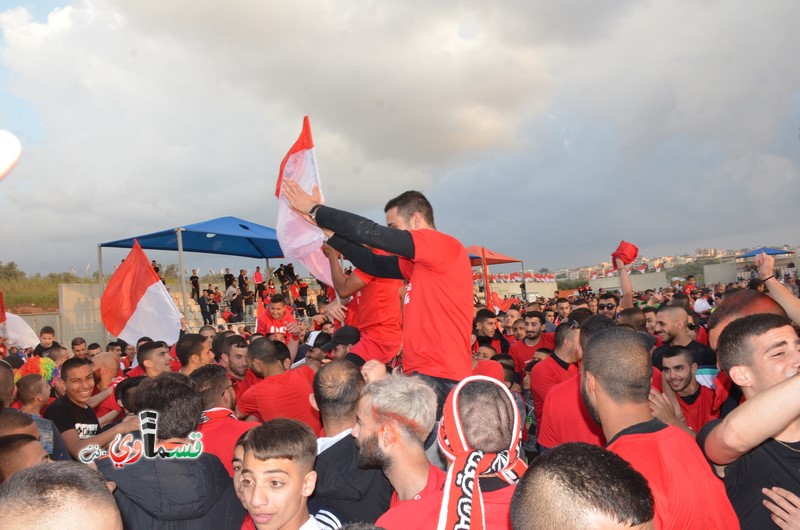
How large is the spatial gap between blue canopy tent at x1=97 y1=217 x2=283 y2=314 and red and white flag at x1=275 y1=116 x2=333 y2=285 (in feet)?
26.0

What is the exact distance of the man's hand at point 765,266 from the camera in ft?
13.3

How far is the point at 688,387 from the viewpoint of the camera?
4754mm

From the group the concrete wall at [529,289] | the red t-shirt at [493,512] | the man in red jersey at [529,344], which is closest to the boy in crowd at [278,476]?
the red t-shirt at [493,512]

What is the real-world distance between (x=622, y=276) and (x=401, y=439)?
21.9 feet

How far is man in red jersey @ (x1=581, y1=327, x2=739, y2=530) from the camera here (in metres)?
2.22

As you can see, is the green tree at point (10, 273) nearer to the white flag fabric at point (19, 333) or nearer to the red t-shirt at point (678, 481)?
the white flag fabric at point (19, 333)

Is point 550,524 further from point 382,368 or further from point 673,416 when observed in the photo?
point 382,368

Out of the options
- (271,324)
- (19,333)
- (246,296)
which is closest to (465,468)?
(271,324)

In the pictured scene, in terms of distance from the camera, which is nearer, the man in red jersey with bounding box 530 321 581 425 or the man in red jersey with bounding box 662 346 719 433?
the man in red jersey with bounding box 662 346 719 433

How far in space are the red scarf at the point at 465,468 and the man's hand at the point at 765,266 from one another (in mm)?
2603

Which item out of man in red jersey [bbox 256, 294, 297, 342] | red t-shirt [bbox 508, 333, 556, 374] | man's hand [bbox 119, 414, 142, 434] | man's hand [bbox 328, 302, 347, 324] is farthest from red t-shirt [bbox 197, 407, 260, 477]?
man in red jersey [bbox 256, 294, 297, 342]

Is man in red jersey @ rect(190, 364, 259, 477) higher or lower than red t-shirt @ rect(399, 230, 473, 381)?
lower

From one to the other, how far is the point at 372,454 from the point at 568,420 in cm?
195

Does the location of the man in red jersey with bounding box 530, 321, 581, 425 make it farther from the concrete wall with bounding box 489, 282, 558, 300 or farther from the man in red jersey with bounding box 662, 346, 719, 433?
the concrete wall with bounding box 489, 282, 558, 300
